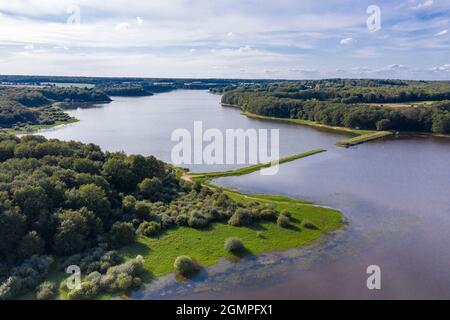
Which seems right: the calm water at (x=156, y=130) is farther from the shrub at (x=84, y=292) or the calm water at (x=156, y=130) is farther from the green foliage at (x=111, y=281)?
the shrub at (x=84, y=292)

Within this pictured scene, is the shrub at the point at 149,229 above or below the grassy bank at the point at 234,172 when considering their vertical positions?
below

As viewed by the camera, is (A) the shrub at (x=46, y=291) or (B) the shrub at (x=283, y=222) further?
(B) the shrub at (x=283, y=222)

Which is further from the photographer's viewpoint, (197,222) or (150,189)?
(150,189)

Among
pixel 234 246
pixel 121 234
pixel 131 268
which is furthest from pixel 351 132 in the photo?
pixel 131 268

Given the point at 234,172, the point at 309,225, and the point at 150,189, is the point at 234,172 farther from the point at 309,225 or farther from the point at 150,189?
the point at 309,225

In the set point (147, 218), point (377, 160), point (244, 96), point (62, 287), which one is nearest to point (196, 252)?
point (147, 218)

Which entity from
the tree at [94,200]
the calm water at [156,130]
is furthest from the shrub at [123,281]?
the calm water at [156,130]
